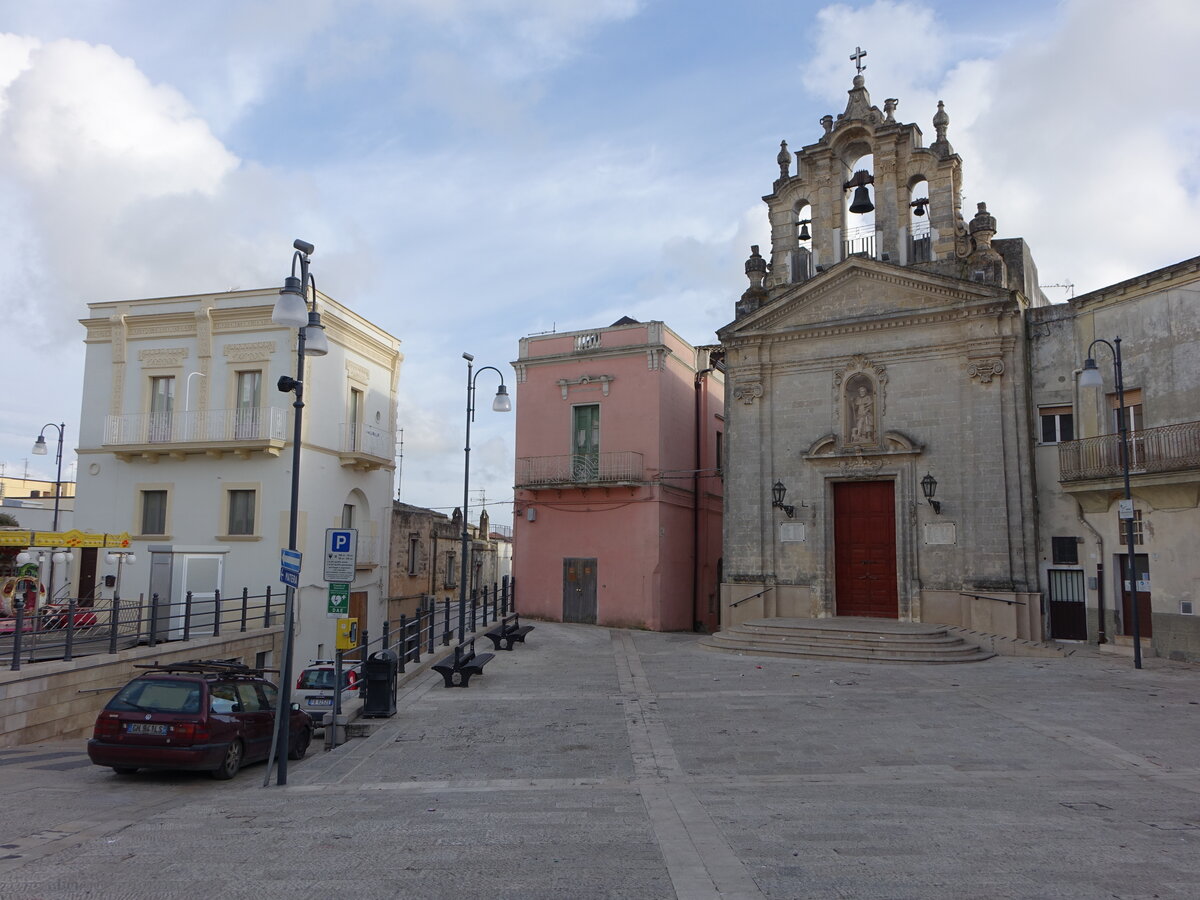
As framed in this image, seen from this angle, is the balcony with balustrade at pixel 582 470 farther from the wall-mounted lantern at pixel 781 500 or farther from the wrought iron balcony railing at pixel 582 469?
the wall-mounted lantern at pixel 781 500

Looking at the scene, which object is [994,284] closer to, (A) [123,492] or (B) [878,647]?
(B) [878,647]

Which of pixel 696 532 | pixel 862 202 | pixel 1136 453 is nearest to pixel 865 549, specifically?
pixel 1136 453

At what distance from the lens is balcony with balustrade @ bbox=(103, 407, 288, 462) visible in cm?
2398

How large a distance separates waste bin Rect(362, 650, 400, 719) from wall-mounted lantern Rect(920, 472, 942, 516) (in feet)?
46.0

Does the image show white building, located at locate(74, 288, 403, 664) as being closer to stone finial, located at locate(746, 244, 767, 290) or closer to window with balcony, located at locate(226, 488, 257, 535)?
window with balcony, located at locate(226, 488, 257, 535)

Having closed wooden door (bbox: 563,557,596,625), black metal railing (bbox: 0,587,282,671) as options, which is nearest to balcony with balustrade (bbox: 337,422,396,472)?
black metal railing (bbox: 0,587,282,671)

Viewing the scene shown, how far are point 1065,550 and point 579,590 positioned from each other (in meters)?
13.6

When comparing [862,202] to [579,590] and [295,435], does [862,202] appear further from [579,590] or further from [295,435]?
[295,435]

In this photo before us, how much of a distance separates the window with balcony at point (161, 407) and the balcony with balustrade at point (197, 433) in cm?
3

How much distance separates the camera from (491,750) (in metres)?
11.1

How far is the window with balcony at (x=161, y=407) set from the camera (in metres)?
24.9

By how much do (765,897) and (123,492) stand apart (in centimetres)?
2429

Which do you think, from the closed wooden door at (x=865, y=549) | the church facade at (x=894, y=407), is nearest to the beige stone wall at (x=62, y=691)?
the church facade at (x=894, y=407)

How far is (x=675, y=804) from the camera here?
8453 mm
